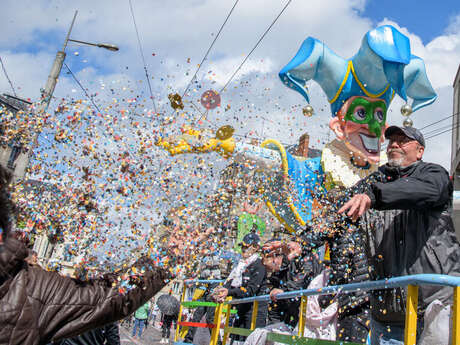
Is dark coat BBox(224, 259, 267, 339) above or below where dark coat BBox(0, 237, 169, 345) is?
above

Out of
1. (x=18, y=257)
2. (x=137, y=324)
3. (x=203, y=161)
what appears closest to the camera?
(x=18, y=257)

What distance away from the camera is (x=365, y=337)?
413 cm

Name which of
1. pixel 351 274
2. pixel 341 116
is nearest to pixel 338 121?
pixel 341 116

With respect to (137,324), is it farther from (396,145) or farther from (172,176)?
(396,145)

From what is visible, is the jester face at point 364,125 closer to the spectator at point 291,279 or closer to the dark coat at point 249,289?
the dark coat at point 249,289

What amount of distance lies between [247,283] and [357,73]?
161 inches

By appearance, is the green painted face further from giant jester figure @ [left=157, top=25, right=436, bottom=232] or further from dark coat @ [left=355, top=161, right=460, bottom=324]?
dark coat @ [left=355, top=161, right=460, bottom=324]

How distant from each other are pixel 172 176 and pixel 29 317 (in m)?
1.56

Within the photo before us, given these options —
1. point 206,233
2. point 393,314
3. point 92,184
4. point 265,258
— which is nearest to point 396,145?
point 393,314

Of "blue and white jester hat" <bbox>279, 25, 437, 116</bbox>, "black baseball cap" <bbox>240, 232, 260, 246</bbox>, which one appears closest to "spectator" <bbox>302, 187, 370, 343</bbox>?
"black baseball cap" <bbox>240, 232, 260, 246</bbox>

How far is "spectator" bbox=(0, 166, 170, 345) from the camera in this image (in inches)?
65.5

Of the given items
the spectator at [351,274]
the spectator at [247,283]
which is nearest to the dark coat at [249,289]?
the spectator at [247,283]

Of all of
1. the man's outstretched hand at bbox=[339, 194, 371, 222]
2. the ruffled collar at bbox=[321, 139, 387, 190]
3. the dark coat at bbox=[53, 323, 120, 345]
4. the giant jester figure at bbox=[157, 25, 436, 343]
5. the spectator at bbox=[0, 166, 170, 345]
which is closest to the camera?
the spectator at bbox=[0, 166, 170, 345]

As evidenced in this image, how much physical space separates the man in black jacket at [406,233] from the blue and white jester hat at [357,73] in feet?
15.1
